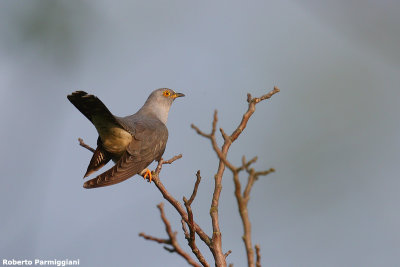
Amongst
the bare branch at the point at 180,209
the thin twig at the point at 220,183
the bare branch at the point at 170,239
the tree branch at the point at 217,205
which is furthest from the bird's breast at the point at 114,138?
the bare branch at the point at 170,239

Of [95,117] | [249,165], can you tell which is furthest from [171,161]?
[249,165]

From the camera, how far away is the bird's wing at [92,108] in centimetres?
404

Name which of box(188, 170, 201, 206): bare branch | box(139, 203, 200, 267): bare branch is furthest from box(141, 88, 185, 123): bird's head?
box(139, 203, 200, 267): bare branch

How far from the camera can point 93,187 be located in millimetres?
3814

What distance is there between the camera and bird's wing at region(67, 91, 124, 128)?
4039mm

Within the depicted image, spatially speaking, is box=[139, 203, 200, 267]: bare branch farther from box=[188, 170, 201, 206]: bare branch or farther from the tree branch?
box=[188, 170, 201, 206]: bare branch

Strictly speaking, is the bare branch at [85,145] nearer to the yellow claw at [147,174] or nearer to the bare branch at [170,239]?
the yellow claw at [147,174]

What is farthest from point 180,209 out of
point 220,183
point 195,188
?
point 220,183

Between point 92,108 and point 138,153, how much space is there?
651mm

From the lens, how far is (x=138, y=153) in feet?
14.7

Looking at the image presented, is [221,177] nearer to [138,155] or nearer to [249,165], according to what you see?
[249,165]

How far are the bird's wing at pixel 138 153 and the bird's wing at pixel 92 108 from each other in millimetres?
304

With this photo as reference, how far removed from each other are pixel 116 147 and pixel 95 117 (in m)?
0.42

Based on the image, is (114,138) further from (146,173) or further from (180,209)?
(180,209)
